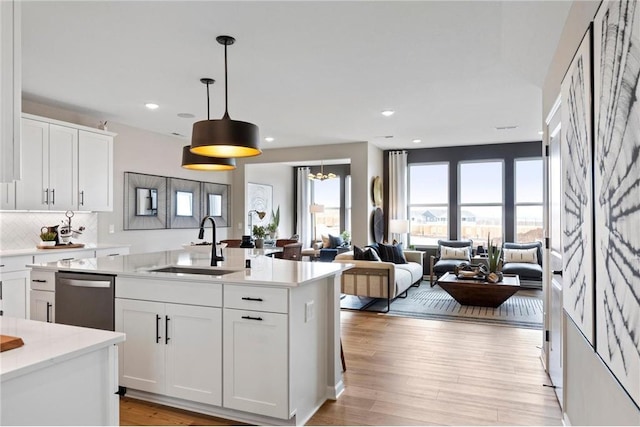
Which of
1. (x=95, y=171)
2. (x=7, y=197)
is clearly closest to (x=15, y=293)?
(x=7, y=197)

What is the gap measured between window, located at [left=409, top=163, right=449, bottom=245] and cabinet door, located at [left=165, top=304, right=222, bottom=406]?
23.0 ft

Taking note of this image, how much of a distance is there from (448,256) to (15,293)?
6.73 metres

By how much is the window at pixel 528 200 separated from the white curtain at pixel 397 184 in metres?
2.19

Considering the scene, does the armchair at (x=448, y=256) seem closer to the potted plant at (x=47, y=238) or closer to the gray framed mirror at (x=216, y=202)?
the gray framed mirror at (x=216, y=202)

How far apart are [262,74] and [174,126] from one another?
284 cm

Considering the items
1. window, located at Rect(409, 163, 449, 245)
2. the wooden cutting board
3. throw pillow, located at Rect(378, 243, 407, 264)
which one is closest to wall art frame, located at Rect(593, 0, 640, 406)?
the wooden cutting board

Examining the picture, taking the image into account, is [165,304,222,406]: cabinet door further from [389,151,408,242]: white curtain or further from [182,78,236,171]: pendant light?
[389,151,408,242]: white curtain

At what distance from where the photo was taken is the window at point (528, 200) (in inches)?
319

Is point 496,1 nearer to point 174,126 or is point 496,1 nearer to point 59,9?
point 59,9

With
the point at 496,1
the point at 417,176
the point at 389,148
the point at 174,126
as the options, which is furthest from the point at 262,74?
the point at 417,176

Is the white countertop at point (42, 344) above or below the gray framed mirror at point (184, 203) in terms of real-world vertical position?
below

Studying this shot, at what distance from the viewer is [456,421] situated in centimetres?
265

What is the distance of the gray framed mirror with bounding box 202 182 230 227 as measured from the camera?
7.84 metres

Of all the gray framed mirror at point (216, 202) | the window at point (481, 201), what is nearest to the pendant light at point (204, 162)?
the gray framed mirror at point (216, 202)
